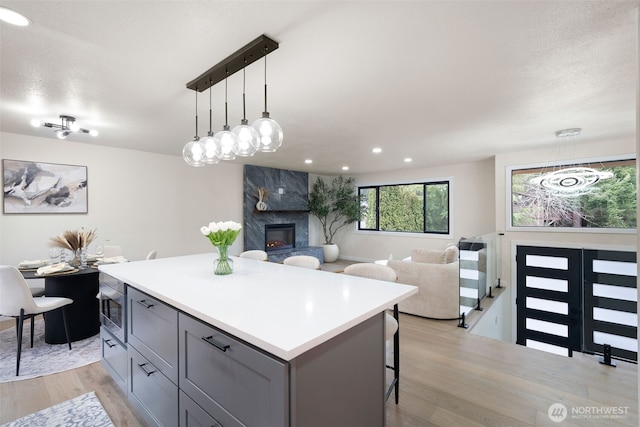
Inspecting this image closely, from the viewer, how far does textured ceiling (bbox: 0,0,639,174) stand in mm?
1508

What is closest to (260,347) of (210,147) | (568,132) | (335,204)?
(210,147)

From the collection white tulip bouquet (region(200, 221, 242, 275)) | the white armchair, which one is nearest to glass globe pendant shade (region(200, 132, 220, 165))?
white tulip bouquet (region(200, 221, 242, 275))

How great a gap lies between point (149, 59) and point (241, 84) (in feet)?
2.17

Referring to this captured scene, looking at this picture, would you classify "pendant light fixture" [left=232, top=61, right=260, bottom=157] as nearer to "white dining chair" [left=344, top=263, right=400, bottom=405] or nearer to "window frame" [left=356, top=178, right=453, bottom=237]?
"white dining chair" [left=344, top=263, right=400, bottom=405]

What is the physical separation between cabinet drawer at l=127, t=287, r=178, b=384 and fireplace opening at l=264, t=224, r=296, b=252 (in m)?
4.91

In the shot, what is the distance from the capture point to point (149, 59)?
76.7 inches

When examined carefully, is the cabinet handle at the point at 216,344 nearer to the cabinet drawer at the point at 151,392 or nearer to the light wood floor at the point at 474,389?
the cabinet drawer at the point at 151,392

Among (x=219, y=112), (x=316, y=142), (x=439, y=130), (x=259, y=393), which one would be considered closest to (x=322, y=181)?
(x=316, y=142)

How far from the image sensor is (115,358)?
7.11 ft

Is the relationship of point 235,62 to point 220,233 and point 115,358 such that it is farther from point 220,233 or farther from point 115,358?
point 115,358

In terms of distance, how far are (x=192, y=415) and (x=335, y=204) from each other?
6894 mm

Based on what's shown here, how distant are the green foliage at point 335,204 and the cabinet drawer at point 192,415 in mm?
6506

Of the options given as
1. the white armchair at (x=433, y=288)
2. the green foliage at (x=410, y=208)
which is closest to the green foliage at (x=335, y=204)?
the green foliage at (x=410, y=208)

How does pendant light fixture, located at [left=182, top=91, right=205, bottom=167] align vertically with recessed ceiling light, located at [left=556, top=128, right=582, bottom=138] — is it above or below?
below
